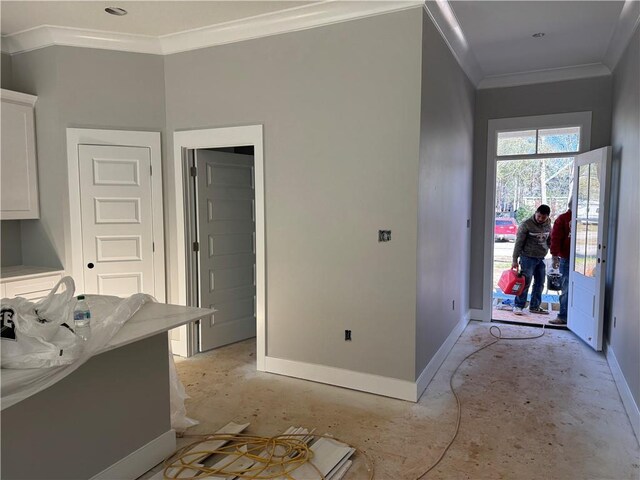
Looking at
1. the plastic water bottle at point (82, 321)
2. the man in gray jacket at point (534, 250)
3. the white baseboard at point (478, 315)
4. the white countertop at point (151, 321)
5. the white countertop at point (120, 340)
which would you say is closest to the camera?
the white countertop at point (120, 340)

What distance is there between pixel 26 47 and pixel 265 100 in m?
2.15

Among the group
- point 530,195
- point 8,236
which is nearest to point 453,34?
point 530,195

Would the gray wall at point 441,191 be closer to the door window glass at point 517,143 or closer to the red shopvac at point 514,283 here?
the door window glass at point 517,143

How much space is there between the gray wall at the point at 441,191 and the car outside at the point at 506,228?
9.14 ft

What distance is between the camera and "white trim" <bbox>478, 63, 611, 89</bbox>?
15.5ft

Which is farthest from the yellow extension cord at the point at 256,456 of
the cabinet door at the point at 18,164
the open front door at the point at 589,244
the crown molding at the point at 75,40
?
the crown molding at the point at 75,40

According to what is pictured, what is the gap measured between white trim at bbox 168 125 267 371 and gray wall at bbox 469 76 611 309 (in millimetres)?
2913

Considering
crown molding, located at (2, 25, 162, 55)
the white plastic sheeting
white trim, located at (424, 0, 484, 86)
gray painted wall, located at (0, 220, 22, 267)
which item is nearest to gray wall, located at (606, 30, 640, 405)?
white trim, located at (424, 0, 484, 86)

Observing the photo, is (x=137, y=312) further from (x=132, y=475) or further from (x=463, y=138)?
(x=463, y=138)

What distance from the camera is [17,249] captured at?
4000mm

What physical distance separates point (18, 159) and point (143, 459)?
280 centimetres

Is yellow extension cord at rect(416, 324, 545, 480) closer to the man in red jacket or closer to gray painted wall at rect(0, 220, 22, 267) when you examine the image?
the man in red jacket

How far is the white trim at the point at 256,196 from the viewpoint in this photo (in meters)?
3.71

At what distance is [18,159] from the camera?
12.3ft
